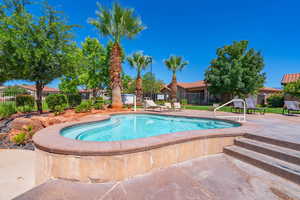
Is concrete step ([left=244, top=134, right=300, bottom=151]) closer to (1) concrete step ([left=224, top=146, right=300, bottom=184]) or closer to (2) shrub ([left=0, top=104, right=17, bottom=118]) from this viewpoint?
(1) concrete step ([left=224, top=146, right=300, bottom=184])

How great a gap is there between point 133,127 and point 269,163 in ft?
18.4

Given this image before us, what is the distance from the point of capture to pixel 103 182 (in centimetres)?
240

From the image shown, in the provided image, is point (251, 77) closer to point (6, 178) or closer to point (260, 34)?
point (260, 34)

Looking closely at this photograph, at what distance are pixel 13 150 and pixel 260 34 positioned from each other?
78.3 ft

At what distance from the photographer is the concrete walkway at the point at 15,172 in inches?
108

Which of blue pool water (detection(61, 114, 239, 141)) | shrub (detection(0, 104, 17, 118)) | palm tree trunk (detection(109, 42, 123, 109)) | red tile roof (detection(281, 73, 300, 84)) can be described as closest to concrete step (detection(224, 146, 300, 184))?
blue pool water (detection(61, 114, 239, 141))

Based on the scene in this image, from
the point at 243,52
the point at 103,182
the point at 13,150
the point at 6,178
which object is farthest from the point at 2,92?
the point at 243,52

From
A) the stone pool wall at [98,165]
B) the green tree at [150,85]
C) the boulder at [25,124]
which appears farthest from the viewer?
the green tree at [150,85]

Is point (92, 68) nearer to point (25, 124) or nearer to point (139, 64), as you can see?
point (139, 64)

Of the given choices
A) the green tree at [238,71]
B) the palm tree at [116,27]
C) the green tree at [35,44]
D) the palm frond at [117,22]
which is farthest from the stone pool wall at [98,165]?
the green tree at [238,71]

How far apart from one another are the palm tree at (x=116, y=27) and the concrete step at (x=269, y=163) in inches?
408

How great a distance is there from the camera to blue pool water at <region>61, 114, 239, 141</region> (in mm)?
5139

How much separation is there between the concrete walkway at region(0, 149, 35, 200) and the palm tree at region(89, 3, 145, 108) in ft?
27.3

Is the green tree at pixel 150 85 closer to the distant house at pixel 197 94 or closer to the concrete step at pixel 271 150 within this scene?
the distant house at pixel 197 94
